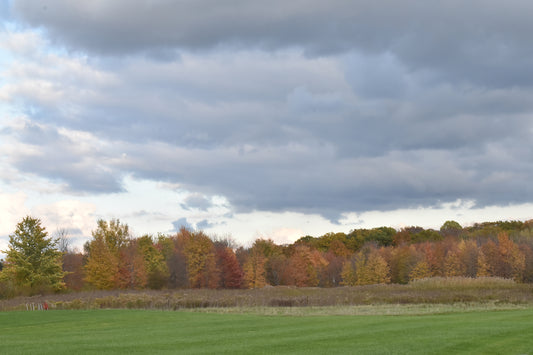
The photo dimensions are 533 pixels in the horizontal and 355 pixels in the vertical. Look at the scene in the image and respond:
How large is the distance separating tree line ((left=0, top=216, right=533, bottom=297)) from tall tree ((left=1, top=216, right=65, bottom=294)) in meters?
0.11

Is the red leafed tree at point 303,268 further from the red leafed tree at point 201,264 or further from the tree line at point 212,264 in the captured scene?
the red leafed tree at point 201,264

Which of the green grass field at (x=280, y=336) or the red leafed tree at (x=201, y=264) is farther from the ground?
the red leafed tree at (x=201, y=264)

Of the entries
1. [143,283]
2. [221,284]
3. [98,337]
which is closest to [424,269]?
[221,284]

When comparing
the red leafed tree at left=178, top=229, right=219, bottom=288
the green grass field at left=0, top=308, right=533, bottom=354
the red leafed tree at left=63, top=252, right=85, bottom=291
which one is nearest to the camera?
the green grass field at left=0, top=308, right=533, bottom=354

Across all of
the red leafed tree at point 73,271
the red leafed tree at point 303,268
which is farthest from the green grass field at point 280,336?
the red leafed tree at point 303,268

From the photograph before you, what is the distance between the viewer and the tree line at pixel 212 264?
67125 millimetres

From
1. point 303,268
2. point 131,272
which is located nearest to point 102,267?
point 131,272

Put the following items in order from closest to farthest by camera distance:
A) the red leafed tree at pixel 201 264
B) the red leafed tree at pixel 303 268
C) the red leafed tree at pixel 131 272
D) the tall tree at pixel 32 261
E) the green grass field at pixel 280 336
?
the green grass field at pixel 280 336
the tall tree at pixel 32 261
the red leafed tree at pixel 131 272
the red leafed tree at pixel 201 264
the red leafed tree at pixel 303 268

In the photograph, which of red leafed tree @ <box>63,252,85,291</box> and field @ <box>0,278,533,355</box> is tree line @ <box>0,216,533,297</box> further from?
field @ <box>0,278,533,355</box>

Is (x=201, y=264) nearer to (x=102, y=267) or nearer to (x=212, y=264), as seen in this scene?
(x=212, y=264)

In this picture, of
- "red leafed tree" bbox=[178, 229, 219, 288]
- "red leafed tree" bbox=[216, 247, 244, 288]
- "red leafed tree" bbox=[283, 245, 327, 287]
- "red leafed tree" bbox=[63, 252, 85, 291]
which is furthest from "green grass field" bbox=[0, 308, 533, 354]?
"red leafed tree" bbox=[283, 245, 327, 287]

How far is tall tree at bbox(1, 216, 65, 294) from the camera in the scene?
65188 mm

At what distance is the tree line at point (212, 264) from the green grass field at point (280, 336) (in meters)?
34.9

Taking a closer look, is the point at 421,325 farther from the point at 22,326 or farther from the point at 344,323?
the point at 22,326
